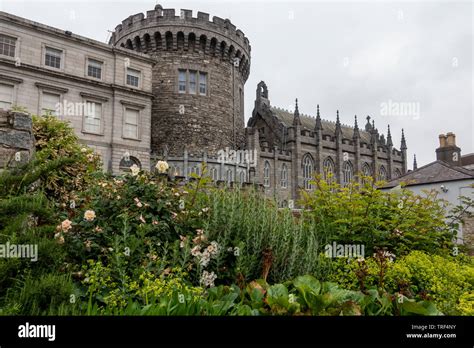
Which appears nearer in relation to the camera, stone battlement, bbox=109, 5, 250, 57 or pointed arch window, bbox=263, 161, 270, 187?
stone battlement, bbox=109, 5, 250, 57

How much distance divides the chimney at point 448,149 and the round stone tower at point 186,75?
55.9 ft

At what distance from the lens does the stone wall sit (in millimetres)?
4984

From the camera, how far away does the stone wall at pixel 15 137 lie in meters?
4.98

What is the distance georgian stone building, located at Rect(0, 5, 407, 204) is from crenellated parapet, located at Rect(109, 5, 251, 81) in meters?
0.08

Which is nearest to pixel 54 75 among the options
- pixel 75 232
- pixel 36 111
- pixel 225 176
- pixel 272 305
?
pixel 36 111

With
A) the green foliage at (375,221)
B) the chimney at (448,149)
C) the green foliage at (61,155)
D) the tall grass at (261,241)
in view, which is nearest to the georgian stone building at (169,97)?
the chimney at (448,149)

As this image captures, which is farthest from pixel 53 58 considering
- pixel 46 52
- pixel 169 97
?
pixel 169 97

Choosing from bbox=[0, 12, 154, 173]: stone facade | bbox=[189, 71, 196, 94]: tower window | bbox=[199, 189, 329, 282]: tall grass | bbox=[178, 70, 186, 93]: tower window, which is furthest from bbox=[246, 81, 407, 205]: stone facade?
bbox=[199, 189, 329, 282]: tall grass

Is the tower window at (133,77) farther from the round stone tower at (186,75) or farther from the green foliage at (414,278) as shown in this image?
the green foliage at (414,278)

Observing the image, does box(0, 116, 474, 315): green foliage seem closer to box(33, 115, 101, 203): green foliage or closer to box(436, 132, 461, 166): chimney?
box(33, 115, 101, 203): green foliage

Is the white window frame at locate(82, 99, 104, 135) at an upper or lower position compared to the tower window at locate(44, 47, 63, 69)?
lower

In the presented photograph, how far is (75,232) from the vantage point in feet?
14.4

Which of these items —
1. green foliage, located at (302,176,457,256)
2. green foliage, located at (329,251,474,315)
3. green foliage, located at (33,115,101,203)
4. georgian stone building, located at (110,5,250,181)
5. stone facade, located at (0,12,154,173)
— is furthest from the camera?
georgian stone building, located at (110,5,250,181)
